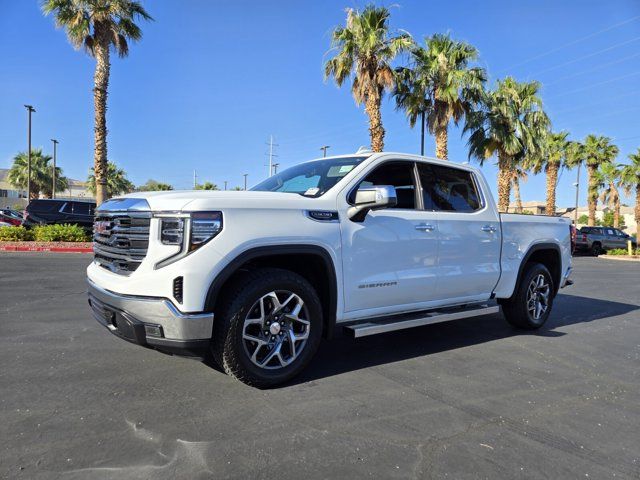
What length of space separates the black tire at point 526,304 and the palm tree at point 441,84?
17678 millimetres

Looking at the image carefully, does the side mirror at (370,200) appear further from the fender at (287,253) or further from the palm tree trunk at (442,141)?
the palm tree trunk at (442,141)

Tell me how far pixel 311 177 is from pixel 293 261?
3.41ft

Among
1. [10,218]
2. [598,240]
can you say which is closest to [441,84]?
[598,240]

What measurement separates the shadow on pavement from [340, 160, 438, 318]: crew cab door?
55 cm

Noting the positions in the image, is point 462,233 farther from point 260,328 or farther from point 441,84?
point 441,84

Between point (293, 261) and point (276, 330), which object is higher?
point (293, 261)

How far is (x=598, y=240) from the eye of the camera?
28.2 meters

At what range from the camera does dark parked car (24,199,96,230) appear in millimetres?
19969

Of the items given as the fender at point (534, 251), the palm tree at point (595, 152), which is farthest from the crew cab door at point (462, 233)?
the palm tree at point (595, 152)

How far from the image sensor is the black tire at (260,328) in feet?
11.0

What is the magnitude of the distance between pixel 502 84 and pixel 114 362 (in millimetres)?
27265

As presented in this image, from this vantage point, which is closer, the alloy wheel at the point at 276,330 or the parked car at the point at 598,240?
the alloy wheel at the point at 276,330

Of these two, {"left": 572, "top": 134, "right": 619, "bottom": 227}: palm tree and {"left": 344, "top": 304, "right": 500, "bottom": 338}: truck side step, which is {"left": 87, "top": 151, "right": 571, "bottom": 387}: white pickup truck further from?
{"left": 572, "top": 134, "right": 619, "bottom": 227}: palm tree

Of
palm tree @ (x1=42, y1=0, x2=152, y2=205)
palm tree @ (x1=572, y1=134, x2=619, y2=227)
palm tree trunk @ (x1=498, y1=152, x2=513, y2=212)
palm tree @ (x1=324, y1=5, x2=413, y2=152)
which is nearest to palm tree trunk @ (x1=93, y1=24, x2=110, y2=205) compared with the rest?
palm tree @ (x1=42, y1=0, x2=152, y2=205)
